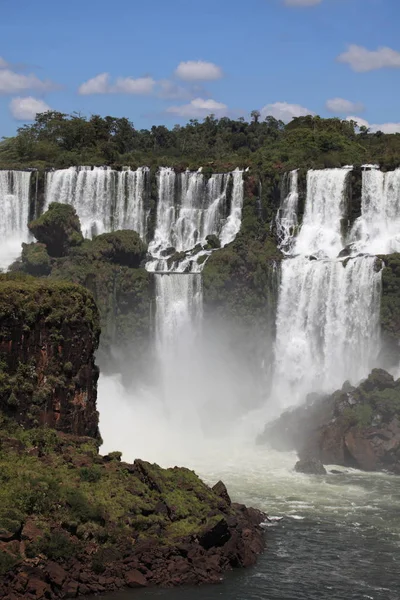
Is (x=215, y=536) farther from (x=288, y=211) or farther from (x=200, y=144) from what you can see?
(x=200, y=144)

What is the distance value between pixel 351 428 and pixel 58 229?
25455mm

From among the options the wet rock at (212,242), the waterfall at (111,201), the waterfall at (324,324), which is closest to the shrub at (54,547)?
the waterfall at (324,324)

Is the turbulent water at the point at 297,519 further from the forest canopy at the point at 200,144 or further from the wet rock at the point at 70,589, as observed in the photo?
the forest canopy at the point at 200,144

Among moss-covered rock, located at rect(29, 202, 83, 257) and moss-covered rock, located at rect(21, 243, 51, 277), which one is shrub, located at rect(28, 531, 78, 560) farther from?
moss-covered rock, located at rect(29, 202, 83, 257)

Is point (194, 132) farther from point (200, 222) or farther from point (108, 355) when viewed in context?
point (108, 355)

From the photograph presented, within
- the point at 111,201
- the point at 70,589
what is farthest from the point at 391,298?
the point at 70,589

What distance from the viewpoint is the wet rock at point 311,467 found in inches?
1992

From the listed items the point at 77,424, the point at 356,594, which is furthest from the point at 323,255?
the point at 356,594

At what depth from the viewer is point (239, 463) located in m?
53.1

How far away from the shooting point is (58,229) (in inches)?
2788

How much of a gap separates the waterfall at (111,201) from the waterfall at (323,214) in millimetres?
10806

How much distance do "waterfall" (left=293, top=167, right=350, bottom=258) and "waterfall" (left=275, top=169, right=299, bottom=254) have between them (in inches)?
29.4

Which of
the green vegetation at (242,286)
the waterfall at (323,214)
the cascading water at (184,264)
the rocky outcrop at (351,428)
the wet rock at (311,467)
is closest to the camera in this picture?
the wet rock at (311,467)

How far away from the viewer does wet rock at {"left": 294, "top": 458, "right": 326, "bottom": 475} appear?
166ft
